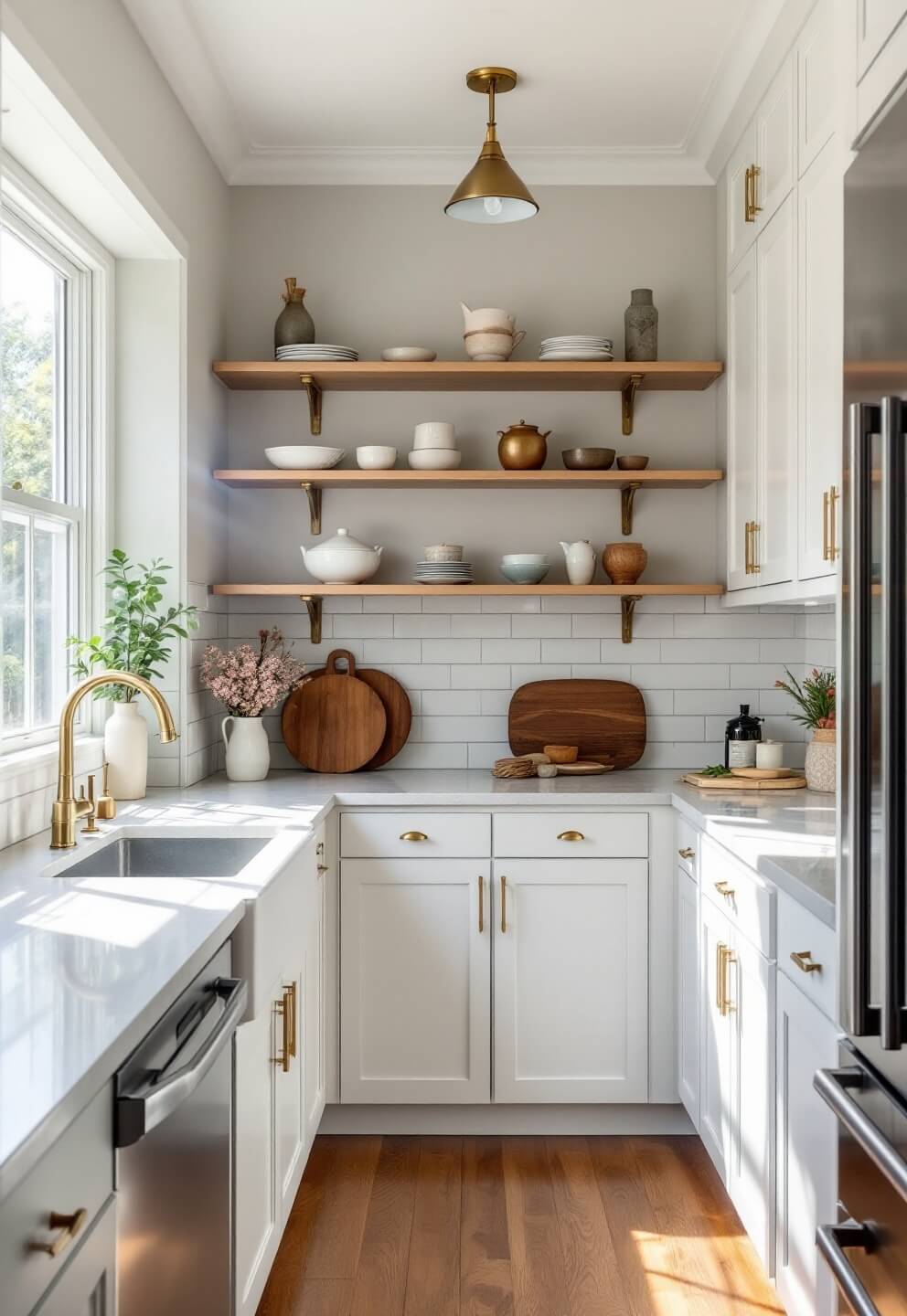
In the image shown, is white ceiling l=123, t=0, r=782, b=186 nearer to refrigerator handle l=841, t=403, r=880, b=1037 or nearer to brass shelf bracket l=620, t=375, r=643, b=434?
brass shelf bracket l=620, t=375, r=643, b=434

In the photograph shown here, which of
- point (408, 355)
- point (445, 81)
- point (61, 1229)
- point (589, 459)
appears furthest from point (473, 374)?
point (61, 1229)

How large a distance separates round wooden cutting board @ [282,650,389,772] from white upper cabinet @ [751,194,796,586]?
48.8 inches

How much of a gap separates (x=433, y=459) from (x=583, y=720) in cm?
94

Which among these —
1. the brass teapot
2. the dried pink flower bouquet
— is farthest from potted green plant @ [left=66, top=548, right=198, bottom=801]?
the brass teapot

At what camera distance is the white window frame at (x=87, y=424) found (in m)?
2.96

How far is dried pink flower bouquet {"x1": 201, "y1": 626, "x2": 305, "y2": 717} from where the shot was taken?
10.8 ft

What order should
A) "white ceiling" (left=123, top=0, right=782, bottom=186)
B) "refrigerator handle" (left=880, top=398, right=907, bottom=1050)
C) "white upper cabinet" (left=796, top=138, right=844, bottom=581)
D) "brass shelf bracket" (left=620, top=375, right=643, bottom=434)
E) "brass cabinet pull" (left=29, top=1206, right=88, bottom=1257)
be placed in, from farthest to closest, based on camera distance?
1. "brass shelf bracket" (left=620, top=375, right=643, bottom=434)
2. "white ceiling" (left=123, top=0, right=782, bottom=186)
3. "white upper cabinet" (left=796, top=138, right=844, bottom=581)
4. "refrigerator handle" (left=880, top=398, right=907, bottom=1050)
5. "brass cabinet pull" (left=29, top=1206, right=88, bottom=1257)

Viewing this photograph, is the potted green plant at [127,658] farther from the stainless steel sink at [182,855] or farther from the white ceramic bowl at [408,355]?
the white ceramic bowl at [408,355]

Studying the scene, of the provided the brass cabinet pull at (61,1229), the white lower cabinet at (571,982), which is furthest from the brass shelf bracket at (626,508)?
the brass cabinet pull at (61,1229)

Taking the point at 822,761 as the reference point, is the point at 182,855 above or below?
below

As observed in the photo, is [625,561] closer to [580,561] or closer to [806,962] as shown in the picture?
[580,561]

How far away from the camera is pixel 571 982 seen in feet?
10.2

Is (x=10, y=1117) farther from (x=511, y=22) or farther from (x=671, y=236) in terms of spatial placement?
(x=671, y=236)

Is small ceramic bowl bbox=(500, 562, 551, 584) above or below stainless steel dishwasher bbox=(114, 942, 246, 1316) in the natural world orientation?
above
